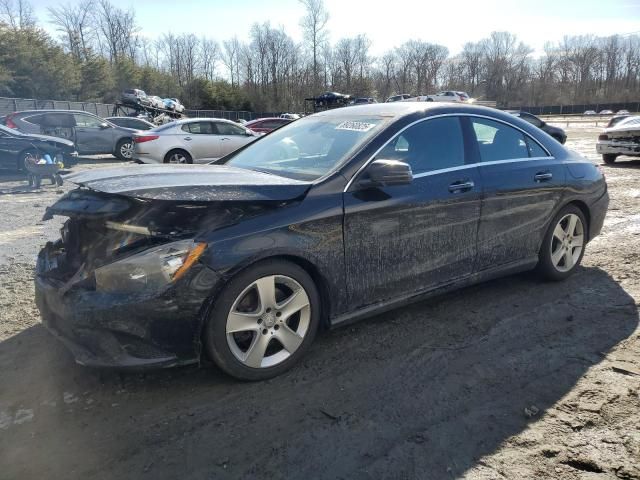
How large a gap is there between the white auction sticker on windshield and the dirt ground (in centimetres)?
144

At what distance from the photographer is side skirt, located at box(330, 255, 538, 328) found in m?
3.20

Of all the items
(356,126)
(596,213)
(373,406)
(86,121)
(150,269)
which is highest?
(86,121)

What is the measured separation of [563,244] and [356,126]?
7.67 feet

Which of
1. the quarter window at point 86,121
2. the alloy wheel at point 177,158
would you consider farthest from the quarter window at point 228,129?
the quarter window at point 86,121

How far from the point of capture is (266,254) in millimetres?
2746

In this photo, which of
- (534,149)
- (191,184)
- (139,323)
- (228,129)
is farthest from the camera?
(228,129)

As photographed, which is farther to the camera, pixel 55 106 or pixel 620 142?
pixel 55 106

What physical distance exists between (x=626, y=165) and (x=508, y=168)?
12032 mm

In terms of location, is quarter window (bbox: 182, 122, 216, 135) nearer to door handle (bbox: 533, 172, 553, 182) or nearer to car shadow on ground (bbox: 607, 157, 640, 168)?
door handle (bbox: 533, 172, 553, 182)

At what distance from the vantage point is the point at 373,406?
8.68 ft

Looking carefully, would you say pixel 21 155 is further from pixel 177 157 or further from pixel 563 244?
pixel 563 244

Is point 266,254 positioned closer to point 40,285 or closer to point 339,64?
point 40,285

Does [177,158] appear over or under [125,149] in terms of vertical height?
under

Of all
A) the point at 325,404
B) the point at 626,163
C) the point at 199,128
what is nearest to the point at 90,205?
the point at 325,404
